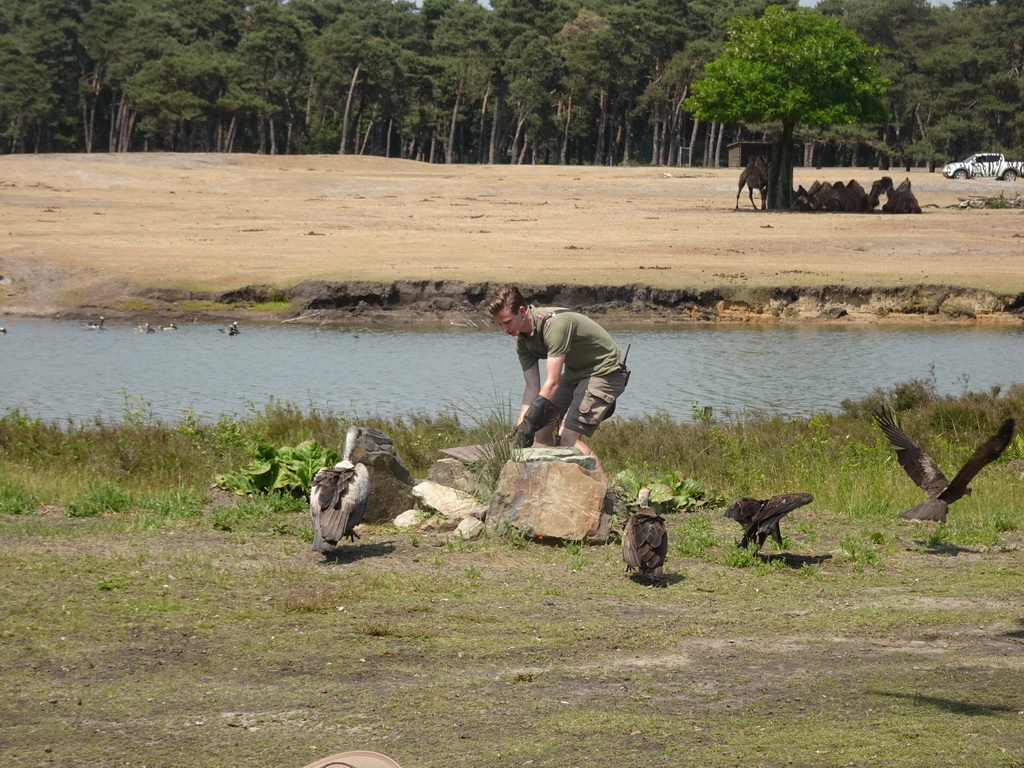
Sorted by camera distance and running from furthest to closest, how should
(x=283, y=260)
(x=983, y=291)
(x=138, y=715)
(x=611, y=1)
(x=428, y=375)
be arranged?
1. (x=611, y=1)
2. (x=283, y=260)
3. (x=983, y=291)
4. (x=428, y=375)
5. (x=138, y=715)

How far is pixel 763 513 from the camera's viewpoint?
29.2 ft

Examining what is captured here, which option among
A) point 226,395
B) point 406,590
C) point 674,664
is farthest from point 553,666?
point 226,395

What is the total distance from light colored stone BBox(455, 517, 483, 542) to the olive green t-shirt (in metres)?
1.37

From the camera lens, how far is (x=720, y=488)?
1239 centimetres

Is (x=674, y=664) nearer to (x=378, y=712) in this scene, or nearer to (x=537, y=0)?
(x=378, y=712)

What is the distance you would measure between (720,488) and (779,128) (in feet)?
256

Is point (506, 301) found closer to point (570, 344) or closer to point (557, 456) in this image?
point (570, 344)

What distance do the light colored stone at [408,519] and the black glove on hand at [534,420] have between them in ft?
3.34

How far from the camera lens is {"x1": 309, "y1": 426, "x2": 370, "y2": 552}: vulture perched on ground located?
343 inches

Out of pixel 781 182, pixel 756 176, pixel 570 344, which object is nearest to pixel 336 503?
pixel 570 344

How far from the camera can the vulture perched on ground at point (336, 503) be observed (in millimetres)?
8711

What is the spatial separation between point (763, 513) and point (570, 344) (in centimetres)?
240

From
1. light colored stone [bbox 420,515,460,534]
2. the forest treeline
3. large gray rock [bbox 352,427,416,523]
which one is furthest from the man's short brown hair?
the forest treeline

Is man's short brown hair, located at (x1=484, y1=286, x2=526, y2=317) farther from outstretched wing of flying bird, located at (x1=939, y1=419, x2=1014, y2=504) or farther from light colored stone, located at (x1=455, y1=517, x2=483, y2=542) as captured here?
outstretched wing of flying bird, located at (x1=939, y1=419, x2=1014, y2=504)
